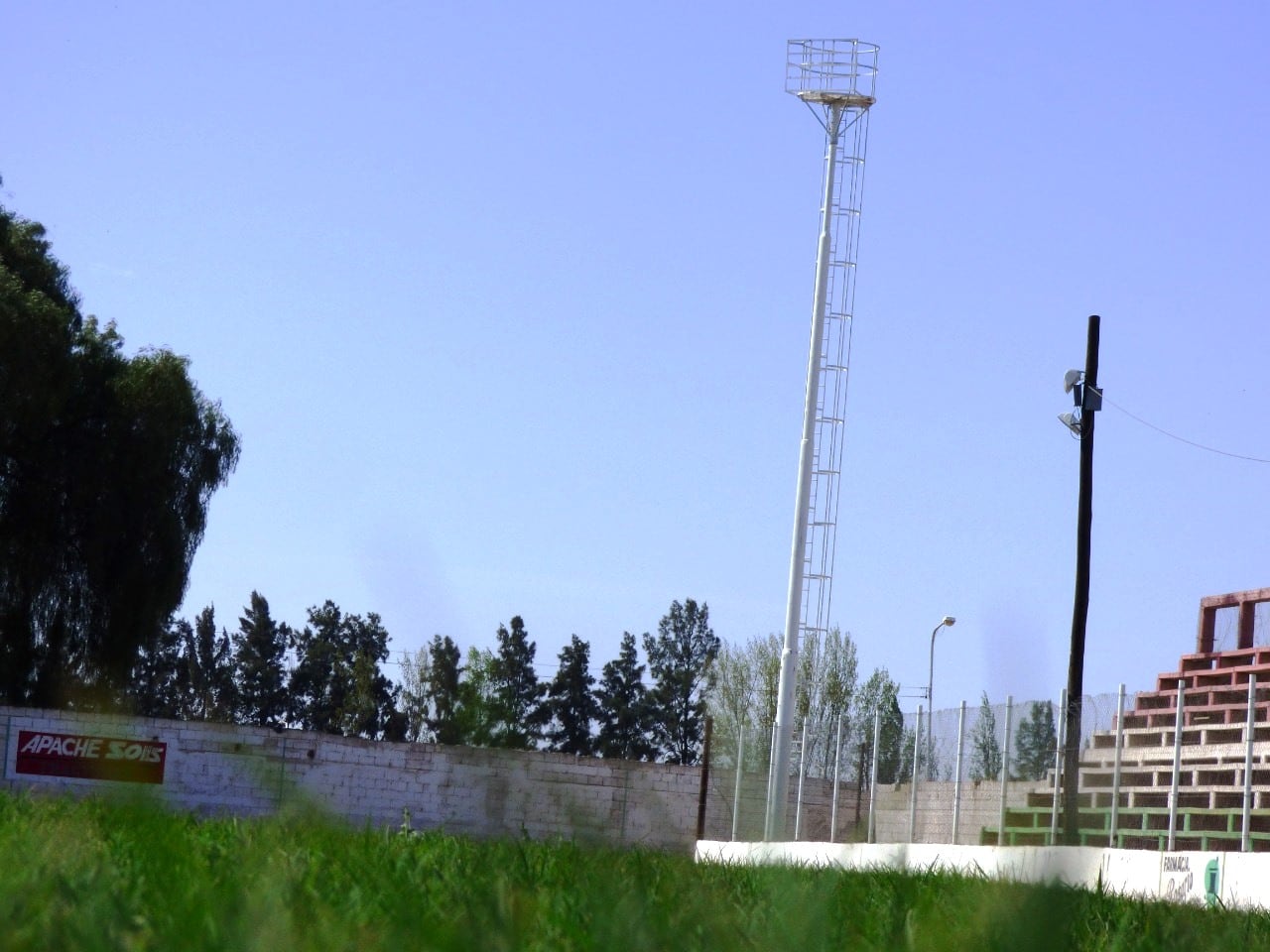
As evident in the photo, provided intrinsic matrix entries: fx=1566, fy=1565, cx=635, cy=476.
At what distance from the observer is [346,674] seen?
2.26m

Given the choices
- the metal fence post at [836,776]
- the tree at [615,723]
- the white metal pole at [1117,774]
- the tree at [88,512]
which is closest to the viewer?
the tree at [615,723]

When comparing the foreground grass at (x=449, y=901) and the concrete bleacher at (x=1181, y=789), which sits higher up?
the concrete bleacher at (x=1181, y=789)

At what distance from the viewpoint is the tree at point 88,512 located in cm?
3138

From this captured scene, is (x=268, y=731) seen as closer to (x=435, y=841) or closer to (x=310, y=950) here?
(x=310, y=950)

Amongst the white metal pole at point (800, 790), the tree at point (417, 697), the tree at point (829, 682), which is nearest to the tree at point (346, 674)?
the tree at point (417, 697)

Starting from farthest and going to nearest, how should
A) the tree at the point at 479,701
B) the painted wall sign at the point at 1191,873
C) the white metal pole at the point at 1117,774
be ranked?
the white metal pole at the point at 1117,774
the painted wall sign at the point at 1191,873
the tree at the point at 479,701

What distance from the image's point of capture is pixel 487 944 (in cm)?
198

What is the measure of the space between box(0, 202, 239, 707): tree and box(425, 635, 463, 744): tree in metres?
30.7

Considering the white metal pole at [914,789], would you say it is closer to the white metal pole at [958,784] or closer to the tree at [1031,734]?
the white metal pole at [958,784]

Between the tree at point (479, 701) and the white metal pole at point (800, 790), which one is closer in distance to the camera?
the tree at point (479, 701)

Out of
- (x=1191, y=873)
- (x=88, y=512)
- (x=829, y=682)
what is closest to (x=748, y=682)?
(x=829, y=682)

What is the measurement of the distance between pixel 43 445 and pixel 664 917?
31.8 meters

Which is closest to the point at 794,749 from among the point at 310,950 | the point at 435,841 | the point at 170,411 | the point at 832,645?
the point at 170,411

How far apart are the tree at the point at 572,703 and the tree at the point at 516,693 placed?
12 centimetres
